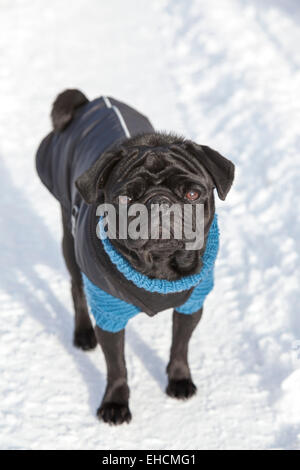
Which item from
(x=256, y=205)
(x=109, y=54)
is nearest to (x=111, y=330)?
(x=256, y=205)

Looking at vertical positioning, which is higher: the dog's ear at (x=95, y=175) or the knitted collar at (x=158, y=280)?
the dog's ear at (x=95, y=175)

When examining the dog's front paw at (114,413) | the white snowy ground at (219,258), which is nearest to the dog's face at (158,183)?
the dog's front paw at (114,413)

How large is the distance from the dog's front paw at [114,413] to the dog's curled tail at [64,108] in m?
1.84

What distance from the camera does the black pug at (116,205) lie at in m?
2.55

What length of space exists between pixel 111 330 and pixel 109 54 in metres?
6.68

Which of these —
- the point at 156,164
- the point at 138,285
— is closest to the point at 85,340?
the point at 138,285

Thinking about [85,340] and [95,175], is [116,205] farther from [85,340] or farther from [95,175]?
[85,340]

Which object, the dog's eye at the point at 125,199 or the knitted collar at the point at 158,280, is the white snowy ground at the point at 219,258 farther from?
the dog's eye at the point at 125,199

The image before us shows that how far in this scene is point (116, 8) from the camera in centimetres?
1079

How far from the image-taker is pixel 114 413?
10.3 feet

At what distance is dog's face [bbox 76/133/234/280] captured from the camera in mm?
2508

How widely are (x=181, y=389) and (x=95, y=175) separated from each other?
146cm
